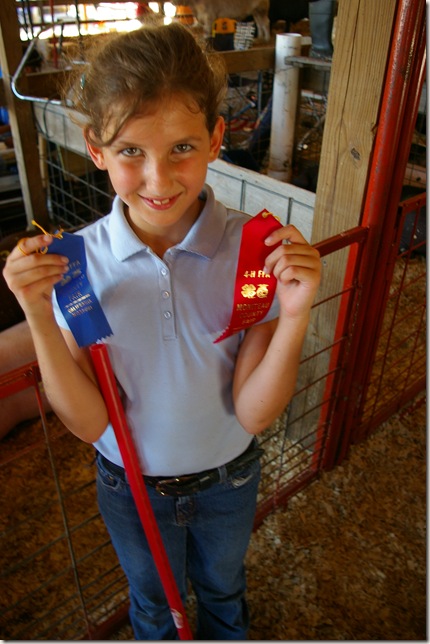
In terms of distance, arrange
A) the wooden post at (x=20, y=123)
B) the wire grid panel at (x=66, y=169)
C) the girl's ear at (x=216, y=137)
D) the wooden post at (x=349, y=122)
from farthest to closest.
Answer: the wire grid panel at (x=66, y=169), the wooden post at (x=20, y=123), the wooden post at (x=349, y=122), the girl's ear at (x=216, y=137)

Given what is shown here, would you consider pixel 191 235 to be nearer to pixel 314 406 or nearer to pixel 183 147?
pixel 183 147

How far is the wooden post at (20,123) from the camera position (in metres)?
2.46

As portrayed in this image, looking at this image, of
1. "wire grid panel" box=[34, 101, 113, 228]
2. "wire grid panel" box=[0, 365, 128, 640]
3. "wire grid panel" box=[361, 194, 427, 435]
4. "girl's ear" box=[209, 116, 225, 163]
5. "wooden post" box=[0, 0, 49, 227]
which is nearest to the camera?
"girl's ear" box=[209, 116, 225, 163]

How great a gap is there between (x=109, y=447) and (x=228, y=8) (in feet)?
14.5

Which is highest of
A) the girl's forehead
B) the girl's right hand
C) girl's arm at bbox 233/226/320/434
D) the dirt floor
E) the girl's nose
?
the girl's forehead

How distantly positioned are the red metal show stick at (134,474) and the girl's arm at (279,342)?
0.20 meters

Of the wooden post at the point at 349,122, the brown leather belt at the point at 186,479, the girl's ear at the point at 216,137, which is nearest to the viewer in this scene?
the girl's ear at the point at 216,137

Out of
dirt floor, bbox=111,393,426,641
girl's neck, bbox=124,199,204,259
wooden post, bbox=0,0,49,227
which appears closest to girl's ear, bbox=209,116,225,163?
girl's neck, bbox=124,199,204,259

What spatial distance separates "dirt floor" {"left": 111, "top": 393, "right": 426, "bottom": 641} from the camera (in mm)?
1532

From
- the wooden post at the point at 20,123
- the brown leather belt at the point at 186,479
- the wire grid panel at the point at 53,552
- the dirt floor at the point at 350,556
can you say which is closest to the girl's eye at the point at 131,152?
the brown leather belt at the point at 186,479

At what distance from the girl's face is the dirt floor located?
1245 millimetres

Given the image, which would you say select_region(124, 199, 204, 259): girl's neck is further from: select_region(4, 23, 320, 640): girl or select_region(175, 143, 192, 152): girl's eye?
select_region(175, 143, 192, 152): girl's eye

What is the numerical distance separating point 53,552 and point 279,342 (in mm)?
1254

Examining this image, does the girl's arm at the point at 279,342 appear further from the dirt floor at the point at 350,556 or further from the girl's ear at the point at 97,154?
the dirt floor at the point at 350,556
